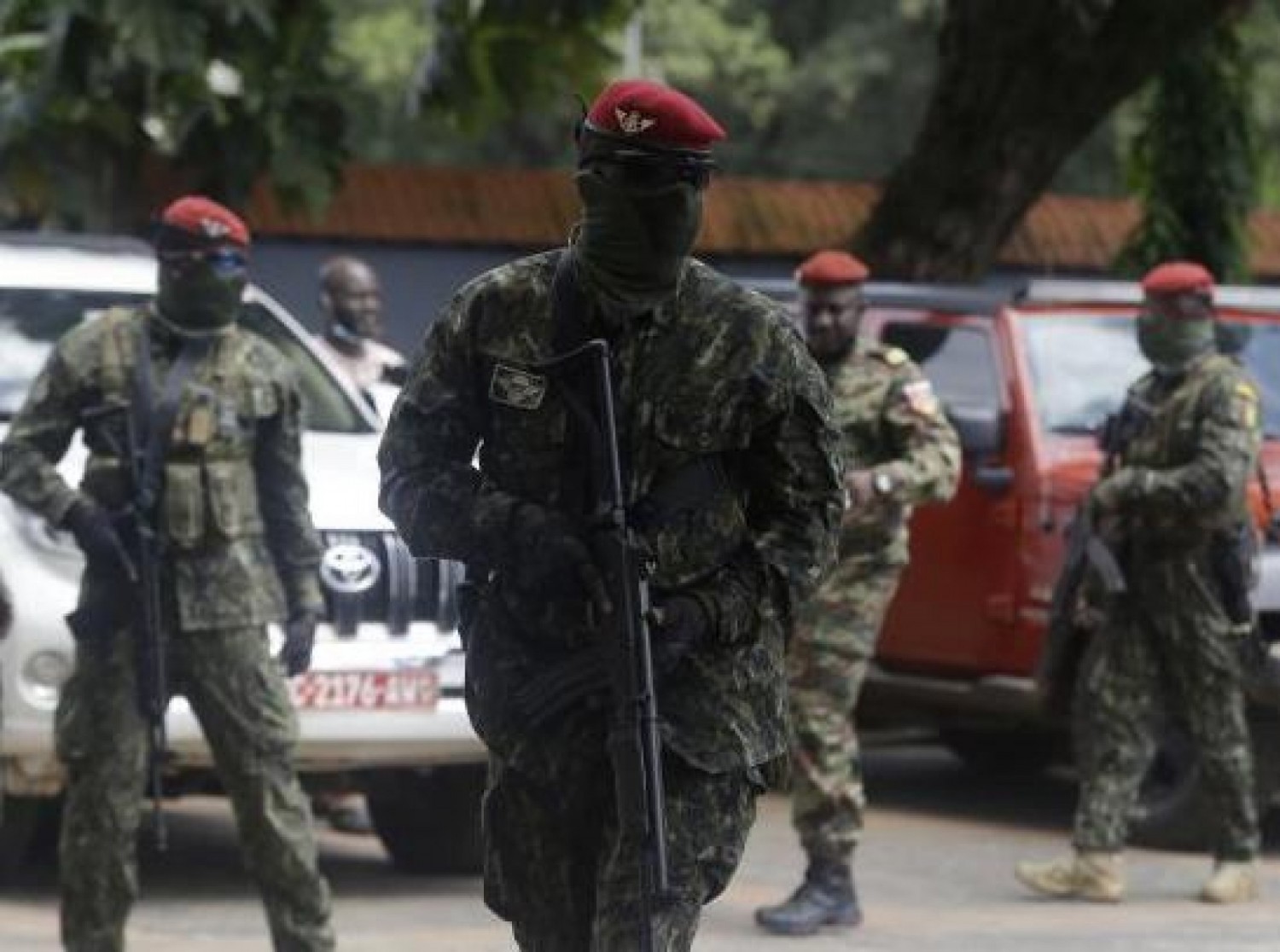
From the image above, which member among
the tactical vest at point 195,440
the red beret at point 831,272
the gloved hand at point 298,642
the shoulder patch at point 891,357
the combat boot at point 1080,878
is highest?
the red beret at point 831,272

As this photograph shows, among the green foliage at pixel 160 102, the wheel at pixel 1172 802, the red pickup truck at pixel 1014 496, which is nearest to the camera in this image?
the wheel at pixel 1172 802

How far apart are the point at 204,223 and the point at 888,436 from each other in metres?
2.48

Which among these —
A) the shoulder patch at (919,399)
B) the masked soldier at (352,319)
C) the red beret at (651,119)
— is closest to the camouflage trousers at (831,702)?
the shoulder patch at (919,399)

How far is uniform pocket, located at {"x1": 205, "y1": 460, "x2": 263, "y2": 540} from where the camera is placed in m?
8.29

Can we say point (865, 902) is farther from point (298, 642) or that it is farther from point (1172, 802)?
Result: point (298, 642)

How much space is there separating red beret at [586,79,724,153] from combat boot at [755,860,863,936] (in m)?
4.72

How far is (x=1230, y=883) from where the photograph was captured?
10711 millimetres

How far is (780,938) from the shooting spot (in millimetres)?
9938

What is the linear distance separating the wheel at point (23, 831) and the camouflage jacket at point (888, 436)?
2426mm

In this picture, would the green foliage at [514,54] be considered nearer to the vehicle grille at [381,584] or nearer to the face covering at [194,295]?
the vehicle grille at [381,584]

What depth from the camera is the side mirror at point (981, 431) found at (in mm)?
12414

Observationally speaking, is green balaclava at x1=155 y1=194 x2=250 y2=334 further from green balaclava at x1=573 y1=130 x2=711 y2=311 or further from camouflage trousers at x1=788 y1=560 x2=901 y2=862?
green balaclava at x1=573 y1=130 x2=711 y2=311

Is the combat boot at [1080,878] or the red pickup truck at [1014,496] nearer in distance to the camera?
the combat boot at [1080,878]

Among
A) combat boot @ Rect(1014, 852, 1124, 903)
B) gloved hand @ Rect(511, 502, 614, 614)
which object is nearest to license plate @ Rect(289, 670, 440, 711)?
combat boot @ Rect(1014, 852, 1124, 903)
